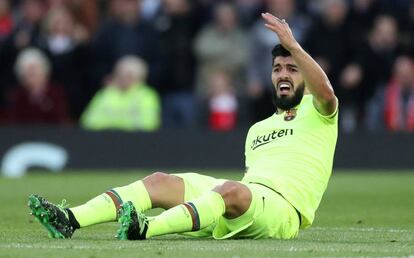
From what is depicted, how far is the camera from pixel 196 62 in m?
20.7

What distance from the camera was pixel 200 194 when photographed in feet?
31.6

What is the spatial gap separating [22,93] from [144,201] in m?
11.1

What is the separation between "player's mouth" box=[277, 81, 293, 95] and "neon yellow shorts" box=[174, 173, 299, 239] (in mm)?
836

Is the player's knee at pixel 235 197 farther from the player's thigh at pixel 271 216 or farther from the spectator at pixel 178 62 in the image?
the spectator at pixel 178 62

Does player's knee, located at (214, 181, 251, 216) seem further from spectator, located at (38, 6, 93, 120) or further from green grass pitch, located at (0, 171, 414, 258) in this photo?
spectator, located at (38, 6, 93, 120)

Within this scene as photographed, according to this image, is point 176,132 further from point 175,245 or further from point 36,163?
point 175,245

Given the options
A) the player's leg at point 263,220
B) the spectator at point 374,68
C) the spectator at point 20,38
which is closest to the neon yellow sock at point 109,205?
the player's leg at point 263,220

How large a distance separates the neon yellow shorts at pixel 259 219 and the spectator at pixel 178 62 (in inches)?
428

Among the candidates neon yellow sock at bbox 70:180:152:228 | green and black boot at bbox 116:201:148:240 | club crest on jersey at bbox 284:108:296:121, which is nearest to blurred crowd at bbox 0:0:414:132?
club crest on jersey at bbox 284:108:296:121

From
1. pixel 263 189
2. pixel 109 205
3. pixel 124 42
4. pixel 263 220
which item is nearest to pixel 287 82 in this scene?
pixel 263 189

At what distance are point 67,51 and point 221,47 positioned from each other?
8.45 feet

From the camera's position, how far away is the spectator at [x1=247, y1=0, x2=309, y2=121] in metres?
20.2

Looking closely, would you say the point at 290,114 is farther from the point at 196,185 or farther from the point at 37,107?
the point at 37,107

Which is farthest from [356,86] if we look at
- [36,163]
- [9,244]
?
[9,244]
